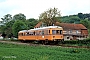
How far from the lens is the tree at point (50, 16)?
69.7 metres

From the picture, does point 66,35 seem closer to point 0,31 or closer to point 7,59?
point 0,31

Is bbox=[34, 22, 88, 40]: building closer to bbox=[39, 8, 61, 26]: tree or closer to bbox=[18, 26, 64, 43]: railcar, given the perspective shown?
bbox=[39, 8, 61, 26]: tree

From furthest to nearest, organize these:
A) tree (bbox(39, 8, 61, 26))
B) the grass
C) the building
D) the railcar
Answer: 1. the building
2. tree (bbox(39, 8, 61, 26))
3. the railcar
4. the grass

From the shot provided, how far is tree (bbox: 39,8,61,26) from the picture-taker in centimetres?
6969

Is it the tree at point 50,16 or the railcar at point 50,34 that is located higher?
the tree at point 50,16

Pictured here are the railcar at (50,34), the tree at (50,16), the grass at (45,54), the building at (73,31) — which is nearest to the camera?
the grass at (45,54)

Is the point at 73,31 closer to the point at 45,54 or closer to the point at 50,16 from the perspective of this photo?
the point at 50,16

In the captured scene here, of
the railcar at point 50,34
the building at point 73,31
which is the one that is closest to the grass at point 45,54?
the railcar at point 50,34

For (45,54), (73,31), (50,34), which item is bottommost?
(45,54)

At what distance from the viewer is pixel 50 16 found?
70500mm

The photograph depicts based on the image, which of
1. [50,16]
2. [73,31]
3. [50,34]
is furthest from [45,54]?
[73,31]

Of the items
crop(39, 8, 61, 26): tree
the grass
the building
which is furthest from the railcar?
the building

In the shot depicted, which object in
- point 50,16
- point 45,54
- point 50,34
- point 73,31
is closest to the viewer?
point 45,54

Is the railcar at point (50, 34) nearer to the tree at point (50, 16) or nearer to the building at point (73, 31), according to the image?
the tree at point (50, 16)
